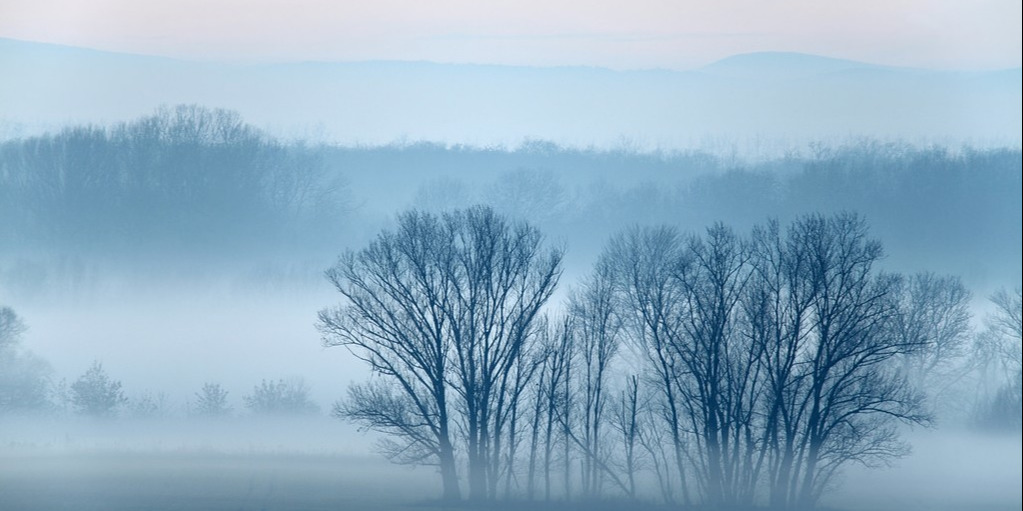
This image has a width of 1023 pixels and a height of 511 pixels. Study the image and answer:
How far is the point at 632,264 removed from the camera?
42.4 m

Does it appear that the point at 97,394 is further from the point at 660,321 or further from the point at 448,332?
the point at 660,321

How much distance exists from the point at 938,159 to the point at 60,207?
4047 centimetres

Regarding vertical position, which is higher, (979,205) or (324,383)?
(979,205)

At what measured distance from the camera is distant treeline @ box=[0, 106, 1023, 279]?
163 ft

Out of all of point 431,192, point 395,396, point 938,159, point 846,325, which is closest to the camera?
point 846,325

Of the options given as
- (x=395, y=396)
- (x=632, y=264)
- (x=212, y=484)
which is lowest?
(x=212, y=484)

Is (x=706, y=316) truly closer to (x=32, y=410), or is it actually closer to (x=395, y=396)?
(x=395, y=396)

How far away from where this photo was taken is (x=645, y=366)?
4016cm

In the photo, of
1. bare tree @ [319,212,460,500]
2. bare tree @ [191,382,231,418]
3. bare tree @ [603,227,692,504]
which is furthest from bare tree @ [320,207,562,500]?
bare tree @ [191,382,231,418]

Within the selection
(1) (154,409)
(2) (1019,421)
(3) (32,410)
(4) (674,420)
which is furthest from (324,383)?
(2) (1019,421)

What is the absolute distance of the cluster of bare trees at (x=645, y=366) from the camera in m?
35.6

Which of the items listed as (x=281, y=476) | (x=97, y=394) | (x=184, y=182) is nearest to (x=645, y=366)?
(x=281, y=476)

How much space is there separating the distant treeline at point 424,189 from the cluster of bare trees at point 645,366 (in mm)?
8548

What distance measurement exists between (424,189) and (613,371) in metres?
20.0
